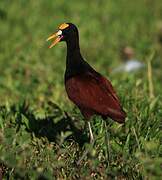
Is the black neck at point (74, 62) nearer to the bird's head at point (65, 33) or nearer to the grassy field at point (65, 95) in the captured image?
the bird's head at point (65, 33)

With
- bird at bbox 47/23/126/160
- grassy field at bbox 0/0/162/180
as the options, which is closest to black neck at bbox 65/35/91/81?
bird at bbox 47/23/126/160

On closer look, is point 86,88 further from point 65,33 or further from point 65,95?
point 65,95

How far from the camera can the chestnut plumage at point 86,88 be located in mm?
5387

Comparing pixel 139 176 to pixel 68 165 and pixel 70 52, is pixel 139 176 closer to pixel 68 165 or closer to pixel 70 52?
pixel 68 165

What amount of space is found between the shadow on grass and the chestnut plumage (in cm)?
75

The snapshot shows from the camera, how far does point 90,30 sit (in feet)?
41.5

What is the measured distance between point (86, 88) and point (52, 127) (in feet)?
4.89

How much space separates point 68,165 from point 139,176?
61 centimetres

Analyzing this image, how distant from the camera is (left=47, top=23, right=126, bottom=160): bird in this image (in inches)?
212

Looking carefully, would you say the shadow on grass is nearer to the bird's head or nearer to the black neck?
the black neck

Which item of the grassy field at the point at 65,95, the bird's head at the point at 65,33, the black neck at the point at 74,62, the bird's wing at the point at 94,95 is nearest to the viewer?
the grassy field at the point at 65,95

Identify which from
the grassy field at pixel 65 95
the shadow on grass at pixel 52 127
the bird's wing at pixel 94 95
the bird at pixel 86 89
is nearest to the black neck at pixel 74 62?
the bird at pixel 86 89

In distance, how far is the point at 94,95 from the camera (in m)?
5.46

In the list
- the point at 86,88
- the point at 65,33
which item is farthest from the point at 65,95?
the point at 86,88
